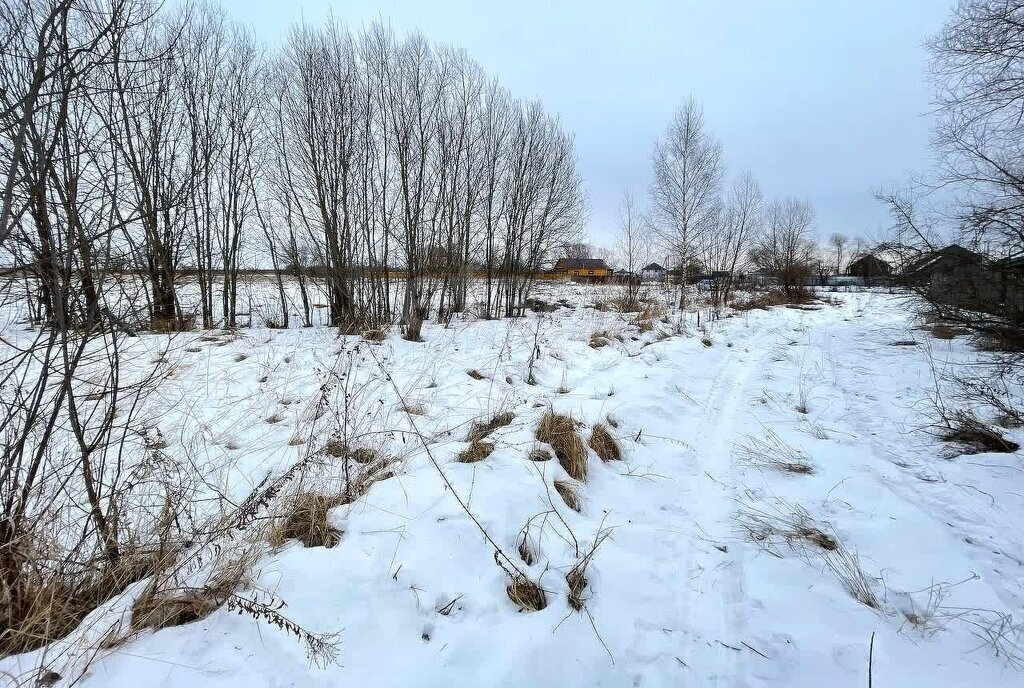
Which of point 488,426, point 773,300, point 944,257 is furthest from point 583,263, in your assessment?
point 488,426

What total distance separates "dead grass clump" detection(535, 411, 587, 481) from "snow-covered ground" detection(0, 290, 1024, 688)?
0.13 metres

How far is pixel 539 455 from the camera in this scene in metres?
3.20

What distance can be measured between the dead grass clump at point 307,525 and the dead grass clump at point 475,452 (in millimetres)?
1017

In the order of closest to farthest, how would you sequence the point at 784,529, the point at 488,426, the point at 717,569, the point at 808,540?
the point at 717,569, the point at 808,540, the point at 784,529, the point at 488,426

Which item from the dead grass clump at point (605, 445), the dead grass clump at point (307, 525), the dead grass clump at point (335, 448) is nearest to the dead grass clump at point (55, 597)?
the dead grass clump at point (307, 525)

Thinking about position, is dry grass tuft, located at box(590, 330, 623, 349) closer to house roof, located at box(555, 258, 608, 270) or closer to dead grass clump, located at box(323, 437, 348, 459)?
dead grass clump, located at box(323, 437, 348, 459)

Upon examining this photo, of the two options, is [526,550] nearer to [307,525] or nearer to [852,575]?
[307,525]

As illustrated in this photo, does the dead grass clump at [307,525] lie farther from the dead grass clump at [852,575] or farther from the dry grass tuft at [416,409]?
the dead grass clump at [852,575]

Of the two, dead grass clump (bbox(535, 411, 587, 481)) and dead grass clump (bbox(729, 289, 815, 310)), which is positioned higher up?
dead grass clump (bbox(729, 289, 815, 310))

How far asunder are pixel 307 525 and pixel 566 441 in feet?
6.50

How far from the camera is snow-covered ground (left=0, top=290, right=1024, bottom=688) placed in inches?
61.9

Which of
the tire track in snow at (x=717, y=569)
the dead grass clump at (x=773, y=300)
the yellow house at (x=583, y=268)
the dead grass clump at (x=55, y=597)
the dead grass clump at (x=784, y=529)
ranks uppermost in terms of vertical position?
the yellow house at (x=583, y=268)

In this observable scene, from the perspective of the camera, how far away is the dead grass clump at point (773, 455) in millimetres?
3197

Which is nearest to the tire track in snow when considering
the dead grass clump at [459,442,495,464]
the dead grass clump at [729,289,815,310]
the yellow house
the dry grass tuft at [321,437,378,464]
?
the dead grass clump at [459,442,495,464]
